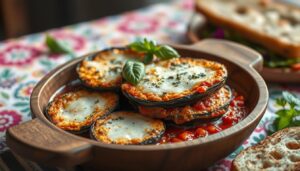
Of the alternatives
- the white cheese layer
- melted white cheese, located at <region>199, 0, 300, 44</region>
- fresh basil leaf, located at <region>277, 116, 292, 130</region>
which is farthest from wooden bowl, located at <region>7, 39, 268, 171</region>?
melted white cheese, located at <region>199, 0, 300, 44</region>

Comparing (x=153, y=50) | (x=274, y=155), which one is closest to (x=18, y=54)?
(x=153, y=50)

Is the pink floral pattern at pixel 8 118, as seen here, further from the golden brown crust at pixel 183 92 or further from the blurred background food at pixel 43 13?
the blurred background food at pixel 43 13

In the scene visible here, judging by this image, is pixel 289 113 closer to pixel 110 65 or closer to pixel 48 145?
pixel 110 65

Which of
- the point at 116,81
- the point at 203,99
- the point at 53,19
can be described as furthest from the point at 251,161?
the point at 53,19

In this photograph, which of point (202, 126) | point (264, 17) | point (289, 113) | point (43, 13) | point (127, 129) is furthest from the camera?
point (43, 13)

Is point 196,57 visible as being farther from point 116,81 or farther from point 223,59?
point 116,81

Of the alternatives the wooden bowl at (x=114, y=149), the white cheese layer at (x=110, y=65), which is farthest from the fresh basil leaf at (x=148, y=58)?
the wooden bowl at (x=114, y=149)
